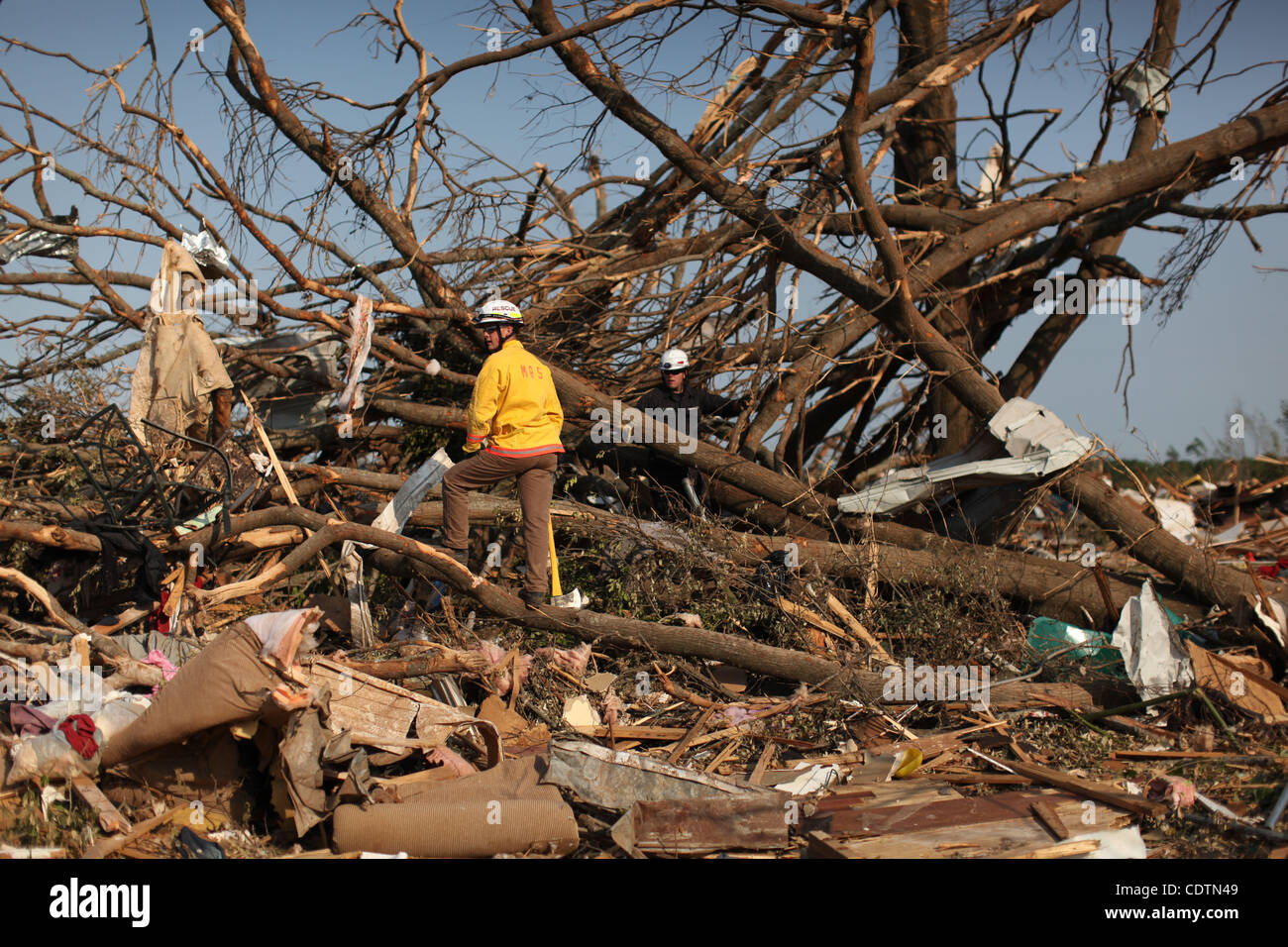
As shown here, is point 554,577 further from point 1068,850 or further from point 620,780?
point 1068,850

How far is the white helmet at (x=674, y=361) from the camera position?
6664 mm

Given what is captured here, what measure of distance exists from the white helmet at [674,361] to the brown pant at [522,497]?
1639mm

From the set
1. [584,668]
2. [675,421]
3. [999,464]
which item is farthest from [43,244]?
[999,464]

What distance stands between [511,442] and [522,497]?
325 mm

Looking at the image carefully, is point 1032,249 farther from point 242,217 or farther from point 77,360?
point 77,360

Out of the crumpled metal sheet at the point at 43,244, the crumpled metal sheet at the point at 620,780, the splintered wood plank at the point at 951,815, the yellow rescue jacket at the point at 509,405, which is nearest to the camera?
the splintered wood plank at the point at 951,815

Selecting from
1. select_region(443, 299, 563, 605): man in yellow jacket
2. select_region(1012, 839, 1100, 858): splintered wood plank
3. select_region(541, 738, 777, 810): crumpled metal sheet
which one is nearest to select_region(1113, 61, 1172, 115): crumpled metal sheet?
select_region(443, 299, 563, 605): man in yellow jacket

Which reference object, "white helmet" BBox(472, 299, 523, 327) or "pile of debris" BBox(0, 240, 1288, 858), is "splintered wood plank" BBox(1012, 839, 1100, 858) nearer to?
"pile of debris" BBox(0, 240, 1288, 858)

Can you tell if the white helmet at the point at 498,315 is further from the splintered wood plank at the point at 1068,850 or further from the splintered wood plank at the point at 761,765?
the splintered wood plank at the point at 1068,850

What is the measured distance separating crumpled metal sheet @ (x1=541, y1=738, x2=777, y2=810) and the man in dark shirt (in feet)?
8.42

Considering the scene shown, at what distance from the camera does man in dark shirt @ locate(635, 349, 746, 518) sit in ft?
21.3

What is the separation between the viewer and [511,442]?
516 centimetres

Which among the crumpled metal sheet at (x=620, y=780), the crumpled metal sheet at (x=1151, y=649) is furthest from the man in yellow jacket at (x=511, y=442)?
the crumpled metal sheet at (x=1151, y=649)
